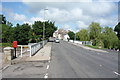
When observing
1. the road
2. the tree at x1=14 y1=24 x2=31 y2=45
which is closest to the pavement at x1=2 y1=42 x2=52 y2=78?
the road

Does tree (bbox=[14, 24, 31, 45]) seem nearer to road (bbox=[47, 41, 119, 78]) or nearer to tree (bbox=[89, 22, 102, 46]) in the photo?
road (bbox=[47, 41, 119, 78])

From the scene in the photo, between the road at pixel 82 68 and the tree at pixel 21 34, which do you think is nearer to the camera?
the road at pixel 82 68

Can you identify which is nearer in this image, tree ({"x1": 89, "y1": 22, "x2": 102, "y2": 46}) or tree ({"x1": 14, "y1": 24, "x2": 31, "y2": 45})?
tree ({"x1": 14, "y1": 24, "x2": 31, "y2": 45})

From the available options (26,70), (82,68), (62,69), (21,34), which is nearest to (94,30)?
(21,34)

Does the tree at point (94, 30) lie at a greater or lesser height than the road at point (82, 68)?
greater

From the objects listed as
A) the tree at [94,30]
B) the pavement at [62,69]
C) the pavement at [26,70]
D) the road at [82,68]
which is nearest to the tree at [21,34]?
the road at [82,68]

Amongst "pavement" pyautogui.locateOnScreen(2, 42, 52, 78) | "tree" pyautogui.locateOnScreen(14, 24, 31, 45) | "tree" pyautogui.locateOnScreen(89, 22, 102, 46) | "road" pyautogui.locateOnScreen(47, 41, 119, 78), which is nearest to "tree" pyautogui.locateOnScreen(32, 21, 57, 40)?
"tree" pyautogui.locateOnScreen(89, 22, 102, 46)

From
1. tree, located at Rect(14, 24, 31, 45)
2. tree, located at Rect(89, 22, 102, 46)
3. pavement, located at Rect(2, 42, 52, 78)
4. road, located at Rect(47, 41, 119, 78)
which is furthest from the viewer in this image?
tree, located at Rect(89, 22, 102, 46)

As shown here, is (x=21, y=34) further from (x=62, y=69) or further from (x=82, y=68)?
(x=82, y=68)

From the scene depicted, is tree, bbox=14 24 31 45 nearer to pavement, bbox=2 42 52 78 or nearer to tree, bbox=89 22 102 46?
pavement, bbox=2 42 52 78

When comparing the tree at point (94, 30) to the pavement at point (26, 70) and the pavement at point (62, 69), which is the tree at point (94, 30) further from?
the pavement at point (26, 70)

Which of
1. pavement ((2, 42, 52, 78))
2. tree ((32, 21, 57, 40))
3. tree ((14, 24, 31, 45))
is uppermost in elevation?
tree ((32, 21, 57, 40))

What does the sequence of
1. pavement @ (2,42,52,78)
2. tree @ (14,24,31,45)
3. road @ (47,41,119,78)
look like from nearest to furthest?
1. pavement @ (2,42,52,78)
2. road @ (47,41,119,78)
3. tree @ (14,24,31,45)

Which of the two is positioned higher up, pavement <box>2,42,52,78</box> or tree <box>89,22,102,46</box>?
tree <box>89,22,102,46</box>
